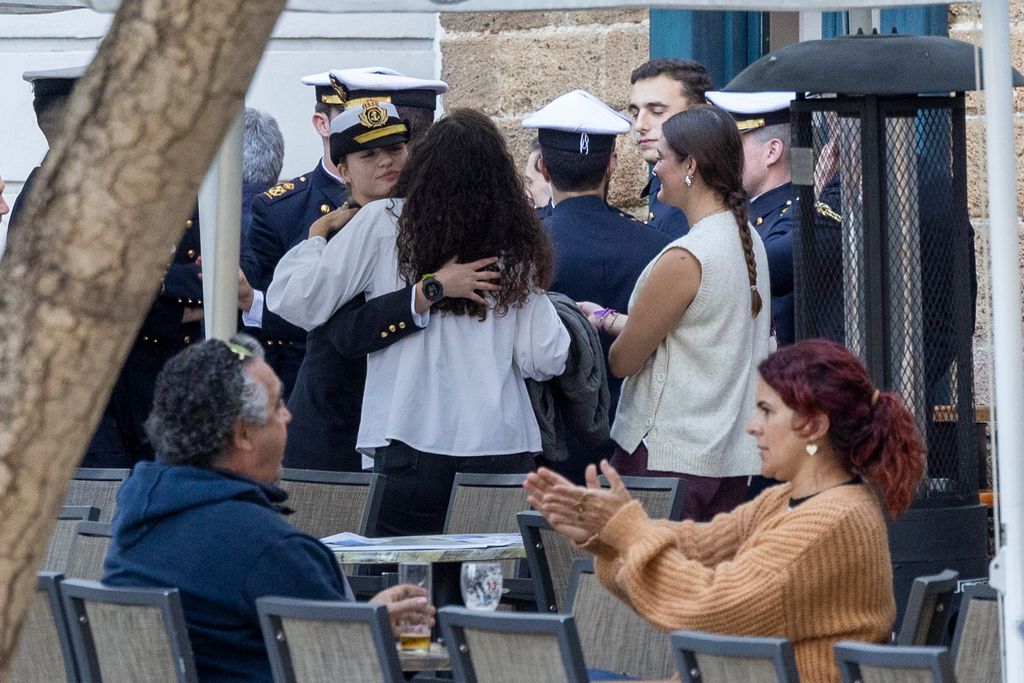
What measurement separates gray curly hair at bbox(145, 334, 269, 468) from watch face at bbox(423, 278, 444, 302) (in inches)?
47.9

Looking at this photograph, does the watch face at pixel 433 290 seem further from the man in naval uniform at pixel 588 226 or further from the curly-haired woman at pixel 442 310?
the man in naval uniform at pixel 588 226

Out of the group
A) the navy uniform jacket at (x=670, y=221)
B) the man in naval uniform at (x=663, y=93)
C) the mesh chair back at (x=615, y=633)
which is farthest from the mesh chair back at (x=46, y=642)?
the man in naval uniform at (x=663, y=93)

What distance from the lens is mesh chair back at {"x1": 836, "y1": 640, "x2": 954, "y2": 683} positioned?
3033 mm

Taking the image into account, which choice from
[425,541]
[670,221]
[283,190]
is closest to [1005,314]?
[425,541]

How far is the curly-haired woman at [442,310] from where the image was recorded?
5.33 meters

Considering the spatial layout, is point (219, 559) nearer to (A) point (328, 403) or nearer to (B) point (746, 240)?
(A) point (328, 403)

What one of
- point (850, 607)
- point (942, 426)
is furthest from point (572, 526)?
point (942, 426)

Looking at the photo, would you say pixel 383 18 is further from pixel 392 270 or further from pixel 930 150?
pixel 930 150

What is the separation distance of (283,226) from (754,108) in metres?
1.52

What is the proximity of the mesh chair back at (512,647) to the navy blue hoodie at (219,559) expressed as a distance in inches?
15.4

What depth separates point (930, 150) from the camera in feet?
16.8

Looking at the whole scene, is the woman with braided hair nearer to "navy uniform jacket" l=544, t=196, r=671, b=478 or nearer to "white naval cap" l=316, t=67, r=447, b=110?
"navy uniform jacket" l=544, t=196, r=671, b=478

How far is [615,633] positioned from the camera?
4.41 m

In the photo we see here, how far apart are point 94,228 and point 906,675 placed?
1.58 metres
